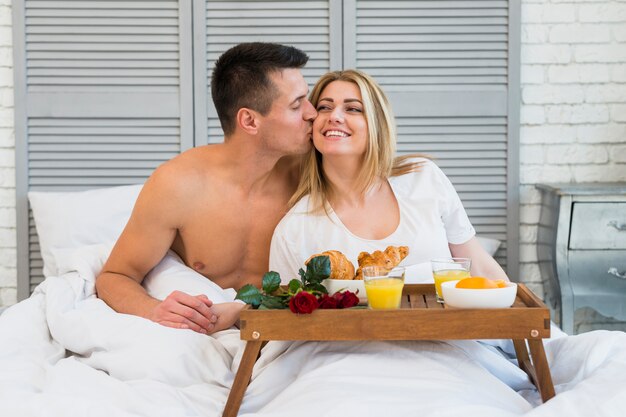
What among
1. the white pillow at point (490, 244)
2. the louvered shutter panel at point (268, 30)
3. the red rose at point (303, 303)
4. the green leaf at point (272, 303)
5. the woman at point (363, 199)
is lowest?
the white pillow at point (490, 244)

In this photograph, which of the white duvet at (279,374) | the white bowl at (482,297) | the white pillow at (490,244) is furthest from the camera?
the white pillow at (490,244)

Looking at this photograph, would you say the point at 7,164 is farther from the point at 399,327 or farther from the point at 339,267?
the point at 399,327

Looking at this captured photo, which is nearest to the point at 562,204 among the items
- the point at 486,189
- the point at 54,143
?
the point at 486,189

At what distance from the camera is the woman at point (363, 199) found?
2082 mm

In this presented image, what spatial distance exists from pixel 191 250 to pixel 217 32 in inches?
53.0

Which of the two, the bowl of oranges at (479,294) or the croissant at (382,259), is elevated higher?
the croissant at (382,259)

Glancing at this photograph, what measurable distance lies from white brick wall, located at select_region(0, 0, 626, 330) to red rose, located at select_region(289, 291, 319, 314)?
2.10m

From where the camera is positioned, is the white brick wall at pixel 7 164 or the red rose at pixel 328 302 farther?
the white brick wall at pixel 7 164

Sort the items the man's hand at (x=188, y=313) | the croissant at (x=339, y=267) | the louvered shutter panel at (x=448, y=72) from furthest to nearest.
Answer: the louvered shutter panel at (x=448, y=72)
the man's hand at (x=188, y=313)
the croissant at (x=339, y=267)

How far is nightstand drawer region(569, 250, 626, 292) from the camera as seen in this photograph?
117 inches

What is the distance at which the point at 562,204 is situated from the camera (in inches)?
119

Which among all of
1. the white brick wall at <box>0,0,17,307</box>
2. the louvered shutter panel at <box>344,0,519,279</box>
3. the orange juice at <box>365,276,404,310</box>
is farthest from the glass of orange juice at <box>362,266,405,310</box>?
the white brick wall at <box>0,0,17,307</box>

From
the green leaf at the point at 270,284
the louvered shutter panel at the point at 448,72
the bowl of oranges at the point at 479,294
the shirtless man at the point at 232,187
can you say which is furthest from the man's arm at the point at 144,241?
the louvered shutter panel at the point at 448,72

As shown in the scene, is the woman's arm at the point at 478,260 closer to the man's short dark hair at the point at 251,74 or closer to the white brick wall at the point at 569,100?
the man's short dark hair at the point at 251,74
